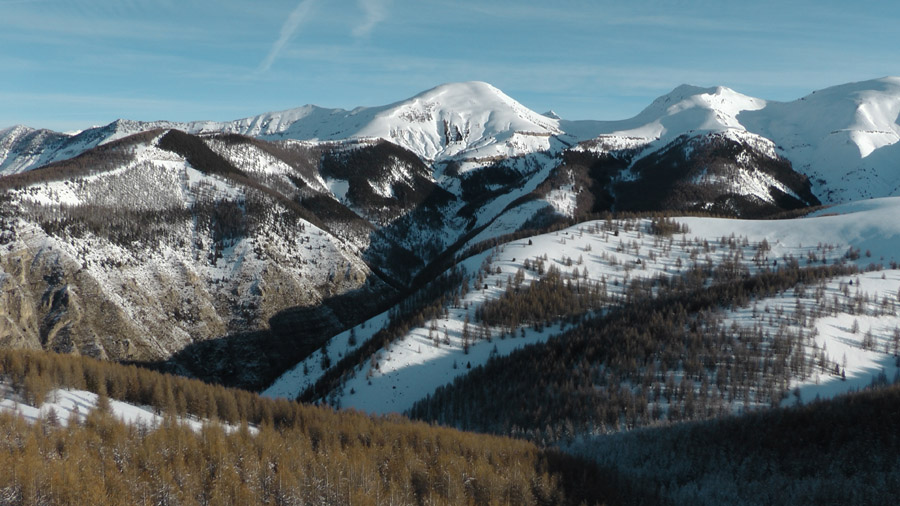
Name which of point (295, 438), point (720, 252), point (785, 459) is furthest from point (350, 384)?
point (720, 252)

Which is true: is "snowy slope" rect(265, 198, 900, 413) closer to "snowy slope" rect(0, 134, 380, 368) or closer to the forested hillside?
the forested hillside

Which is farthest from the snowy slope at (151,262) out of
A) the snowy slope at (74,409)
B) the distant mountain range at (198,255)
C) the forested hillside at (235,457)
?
the snowy slope at (74,409)

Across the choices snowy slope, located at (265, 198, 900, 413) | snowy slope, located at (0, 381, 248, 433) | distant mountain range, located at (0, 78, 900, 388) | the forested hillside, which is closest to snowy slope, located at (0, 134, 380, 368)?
distant mountain range, located at (0, 78, 900, 388)

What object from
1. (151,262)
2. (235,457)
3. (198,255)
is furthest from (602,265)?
(151,262)

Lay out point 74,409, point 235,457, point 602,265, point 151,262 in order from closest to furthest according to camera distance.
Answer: point 235,457 < point 74,409 < point 602,265 < point 151,262

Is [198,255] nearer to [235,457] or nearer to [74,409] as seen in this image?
[74,409]

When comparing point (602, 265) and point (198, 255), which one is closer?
point (602, 265)

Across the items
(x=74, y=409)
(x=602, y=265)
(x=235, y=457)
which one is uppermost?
(x=602, y=265)

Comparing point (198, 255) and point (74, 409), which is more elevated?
point (198, 255)

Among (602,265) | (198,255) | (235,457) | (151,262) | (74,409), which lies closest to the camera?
(235,457)
